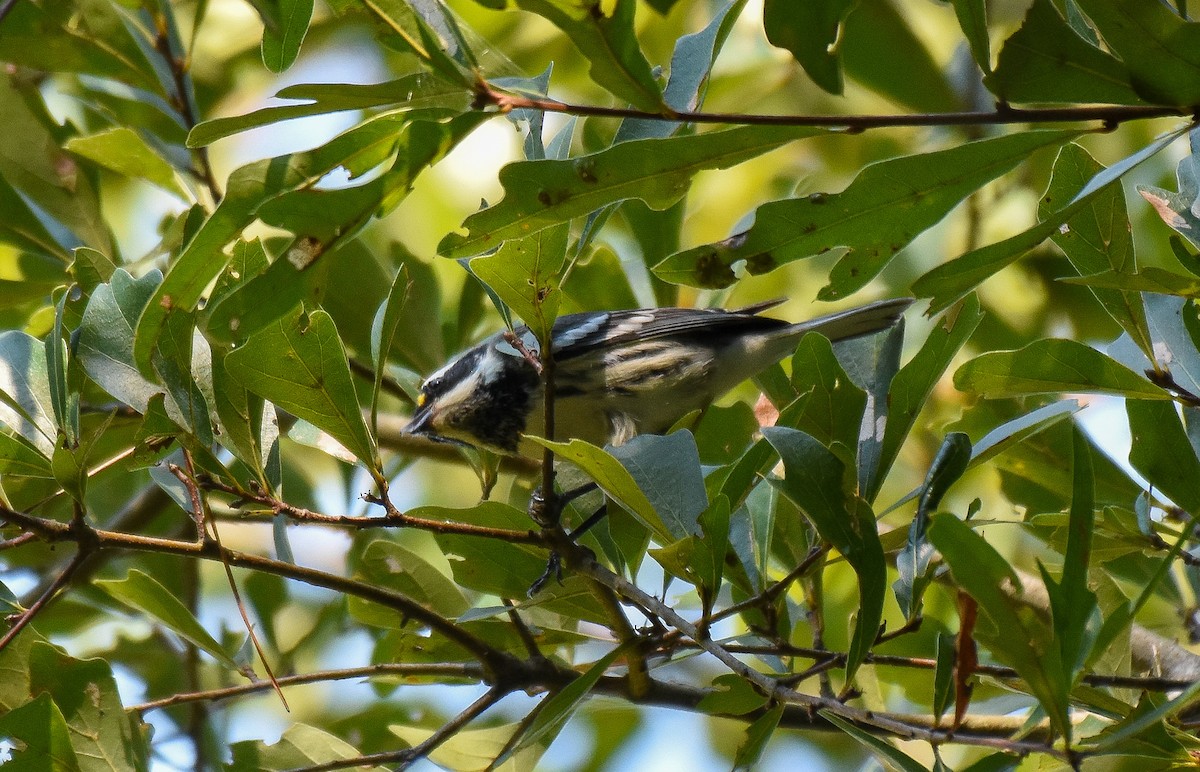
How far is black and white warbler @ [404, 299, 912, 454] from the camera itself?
355cm

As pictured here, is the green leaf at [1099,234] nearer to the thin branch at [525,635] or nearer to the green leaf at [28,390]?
the thin branch at [525,635]

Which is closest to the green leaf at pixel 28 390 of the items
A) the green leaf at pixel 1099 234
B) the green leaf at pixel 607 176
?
the green leaf at pixel 607 176

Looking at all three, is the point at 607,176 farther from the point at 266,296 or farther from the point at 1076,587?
the point at 1076,587

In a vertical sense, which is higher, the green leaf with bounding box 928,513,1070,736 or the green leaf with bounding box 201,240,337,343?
the green leaf with bounding box 201,240,337,343

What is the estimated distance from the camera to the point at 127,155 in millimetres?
3000

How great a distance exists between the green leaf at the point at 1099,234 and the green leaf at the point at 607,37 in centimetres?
75

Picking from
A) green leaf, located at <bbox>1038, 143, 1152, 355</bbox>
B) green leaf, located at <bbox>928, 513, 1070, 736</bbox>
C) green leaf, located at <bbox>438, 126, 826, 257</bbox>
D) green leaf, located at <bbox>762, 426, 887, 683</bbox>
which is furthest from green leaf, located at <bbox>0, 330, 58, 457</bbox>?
green leaf, located at <bbox>1038, 143, 1152, 355</bbox>

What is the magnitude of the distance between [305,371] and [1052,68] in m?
1.26

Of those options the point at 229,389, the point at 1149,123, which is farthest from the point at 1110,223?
the point at 1149,123

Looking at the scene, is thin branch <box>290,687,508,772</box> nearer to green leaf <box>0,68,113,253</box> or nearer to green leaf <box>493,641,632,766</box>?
green leaf <box>493,641,632,766</box>

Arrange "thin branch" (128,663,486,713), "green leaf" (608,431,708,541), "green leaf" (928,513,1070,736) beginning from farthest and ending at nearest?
"thin branch" (128,663,486,713) → "green leaf" (608,431,708,541) → "green leaf" (928,513,1070,736)

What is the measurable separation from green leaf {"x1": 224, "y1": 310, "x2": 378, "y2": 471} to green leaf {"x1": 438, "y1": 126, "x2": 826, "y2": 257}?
0.31 meters

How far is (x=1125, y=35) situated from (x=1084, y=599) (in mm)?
765

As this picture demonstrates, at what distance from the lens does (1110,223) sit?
198cm
